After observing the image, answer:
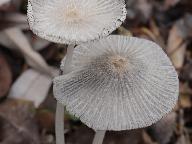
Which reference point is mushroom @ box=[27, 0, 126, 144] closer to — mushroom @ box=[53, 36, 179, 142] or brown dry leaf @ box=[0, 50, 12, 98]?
mushroom @ box=[53, 36, 179, 142]

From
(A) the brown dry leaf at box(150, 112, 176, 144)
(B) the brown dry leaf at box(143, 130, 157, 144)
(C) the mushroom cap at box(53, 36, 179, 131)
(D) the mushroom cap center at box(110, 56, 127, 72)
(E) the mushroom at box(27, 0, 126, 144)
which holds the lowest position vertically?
(B) the brown dry leaf at box(143, 130, 157, 144)

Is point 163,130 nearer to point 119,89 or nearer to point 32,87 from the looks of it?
point 32,87

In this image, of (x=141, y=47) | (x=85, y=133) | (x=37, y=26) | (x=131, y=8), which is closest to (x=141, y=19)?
(x=131, y=8)

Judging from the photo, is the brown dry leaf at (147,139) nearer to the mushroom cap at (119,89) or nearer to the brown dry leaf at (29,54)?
the brown dry leaf at (29,54)

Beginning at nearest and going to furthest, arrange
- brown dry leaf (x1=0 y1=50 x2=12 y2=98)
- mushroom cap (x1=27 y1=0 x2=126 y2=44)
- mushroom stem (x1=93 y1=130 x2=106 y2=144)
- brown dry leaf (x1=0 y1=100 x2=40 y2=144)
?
mushroom cap (x1=27 y1=0 x2=126 y2=44) → mushroom stem (x1=93 y1=130 x2=106 y2=144) → brown dry leaf (x1=0 y1=100 x2=40 y2=144) → brown dry leaf (x1=0 y1=50 x2=12 y2=98)

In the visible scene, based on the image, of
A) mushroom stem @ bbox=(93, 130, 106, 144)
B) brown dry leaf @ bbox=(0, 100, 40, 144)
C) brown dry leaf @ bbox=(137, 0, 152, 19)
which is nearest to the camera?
mushroom stem @ bbox=(93, 130, 106, 144)

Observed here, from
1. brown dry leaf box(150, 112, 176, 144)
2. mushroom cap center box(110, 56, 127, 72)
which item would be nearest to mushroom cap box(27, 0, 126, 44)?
mushroom cap center box(110, 56, 127, 72)

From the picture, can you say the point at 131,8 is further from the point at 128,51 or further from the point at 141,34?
the point at 128,51
